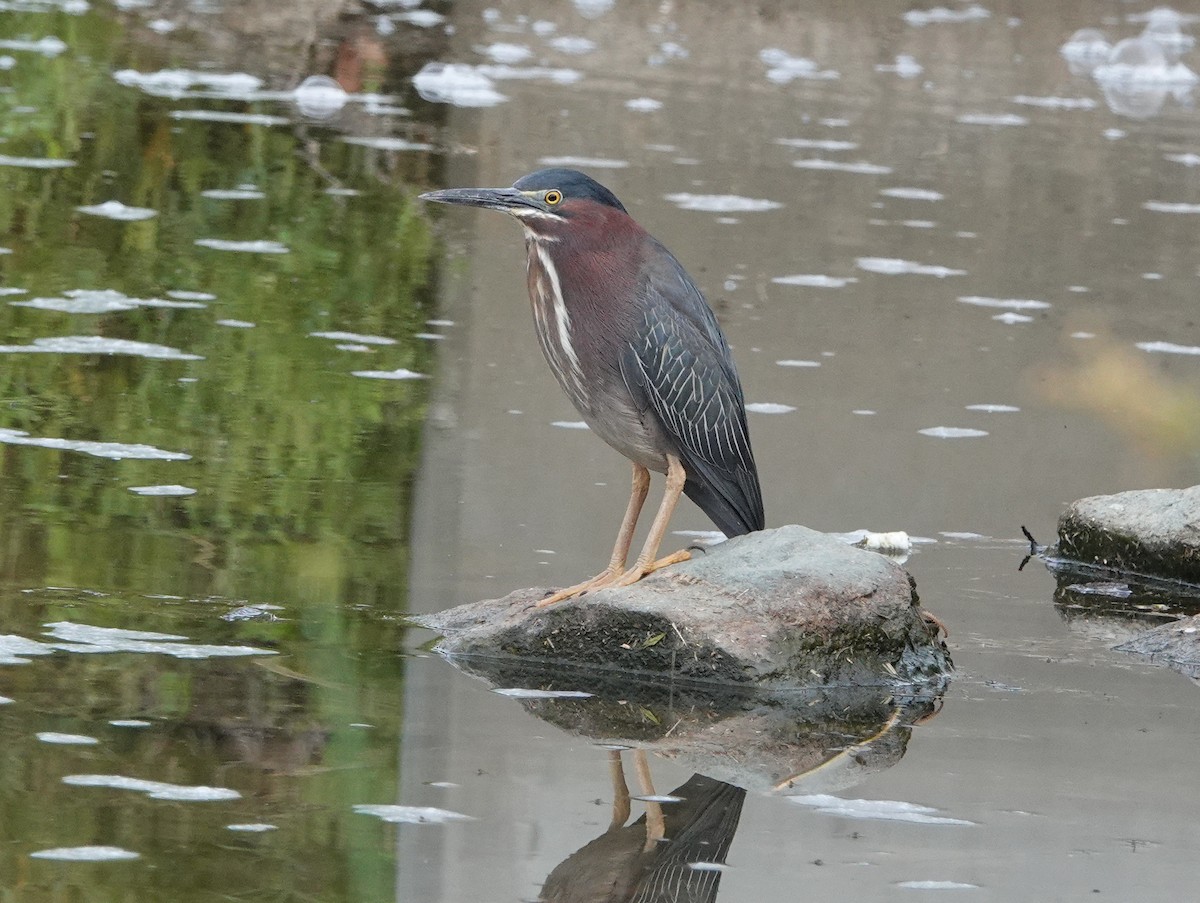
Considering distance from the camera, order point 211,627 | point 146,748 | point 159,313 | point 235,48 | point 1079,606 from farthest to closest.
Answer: point 235,48 < point 159,313 < point 1079,606 < point 211,627 < point 146,748

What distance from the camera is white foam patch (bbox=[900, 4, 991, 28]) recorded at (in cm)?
1945

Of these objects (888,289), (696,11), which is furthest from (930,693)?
(696,11)

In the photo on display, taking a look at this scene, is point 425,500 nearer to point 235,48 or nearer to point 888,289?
point 888,289

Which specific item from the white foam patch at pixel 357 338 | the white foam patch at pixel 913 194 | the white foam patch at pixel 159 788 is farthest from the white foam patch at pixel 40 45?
the white foam patch at pixel 159 788

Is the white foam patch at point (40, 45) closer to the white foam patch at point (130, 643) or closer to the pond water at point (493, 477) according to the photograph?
the pond water at point (493, 477)

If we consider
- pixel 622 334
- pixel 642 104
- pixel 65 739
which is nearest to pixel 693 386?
pixel 622 334

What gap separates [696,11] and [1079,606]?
46.9 feet

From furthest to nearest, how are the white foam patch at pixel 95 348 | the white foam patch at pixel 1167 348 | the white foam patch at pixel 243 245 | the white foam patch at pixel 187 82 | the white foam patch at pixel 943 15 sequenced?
1. the white foam patch at pixel 943 15
2. the white foam patch at pixel 187 82
3. the white foam patch at pixel 243 245
4. the white foam patch at pixel 1167 348
5. the white foam patch at pixel 95 348

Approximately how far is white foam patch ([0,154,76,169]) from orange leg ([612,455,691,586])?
5.23 meters

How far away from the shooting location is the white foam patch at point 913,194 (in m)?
10.3

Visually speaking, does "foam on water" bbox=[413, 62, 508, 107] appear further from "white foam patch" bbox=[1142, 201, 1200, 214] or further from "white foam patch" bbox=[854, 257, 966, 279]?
"white foam patch" bbox=[854, 257, 966, 279]

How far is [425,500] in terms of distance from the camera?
16.8 feet

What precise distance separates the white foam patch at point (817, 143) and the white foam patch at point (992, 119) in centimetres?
168

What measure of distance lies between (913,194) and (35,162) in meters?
4.37
